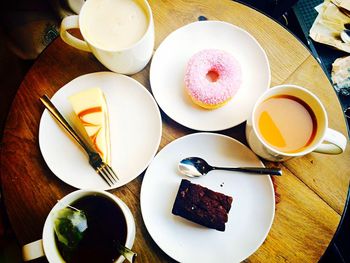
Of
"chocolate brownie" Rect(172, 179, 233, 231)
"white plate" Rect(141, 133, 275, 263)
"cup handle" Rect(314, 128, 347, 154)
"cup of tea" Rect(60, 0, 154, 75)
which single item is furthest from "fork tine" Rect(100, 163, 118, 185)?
"cup handle" Rect(314, 128, 347, 154)

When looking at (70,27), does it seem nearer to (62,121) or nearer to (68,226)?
(62,121)

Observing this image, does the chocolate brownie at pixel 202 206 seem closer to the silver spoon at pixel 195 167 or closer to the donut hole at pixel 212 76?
the silver spoon at pixel 195 167

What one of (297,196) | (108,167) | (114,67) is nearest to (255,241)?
(297,196)

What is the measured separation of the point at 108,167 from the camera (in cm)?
101

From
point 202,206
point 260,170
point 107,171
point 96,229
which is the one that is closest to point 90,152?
point 107,171

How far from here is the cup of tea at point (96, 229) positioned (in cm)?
84

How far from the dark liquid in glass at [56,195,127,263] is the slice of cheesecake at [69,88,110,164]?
17 centimetres

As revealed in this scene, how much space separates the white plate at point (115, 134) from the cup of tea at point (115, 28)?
3.6 inches

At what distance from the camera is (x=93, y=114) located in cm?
105

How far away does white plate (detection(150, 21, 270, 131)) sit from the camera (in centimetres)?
106

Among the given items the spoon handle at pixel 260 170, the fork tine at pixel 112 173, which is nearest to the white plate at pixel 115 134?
the fork tine at pixel 112 173

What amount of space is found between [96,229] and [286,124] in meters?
0.61

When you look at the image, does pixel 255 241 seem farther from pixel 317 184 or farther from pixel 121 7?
pixel 121 7

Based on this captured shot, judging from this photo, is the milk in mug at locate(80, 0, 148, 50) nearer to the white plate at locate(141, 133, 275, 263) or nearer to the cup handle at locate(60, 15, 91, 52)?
the cup handle at locate(60, 15, 91, 52)
